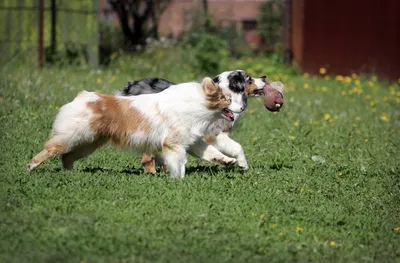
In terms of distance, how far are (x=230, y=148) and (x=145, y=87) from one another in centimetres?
112

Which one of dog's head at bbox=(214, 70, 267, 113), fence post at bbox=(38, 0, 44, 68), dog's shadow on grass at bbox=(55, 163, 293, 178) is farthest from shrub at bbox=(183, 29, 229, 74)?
dog's head at bbox=(214, 70, 267, 113)

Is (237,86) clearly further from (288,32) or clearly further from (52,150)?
(288,32)

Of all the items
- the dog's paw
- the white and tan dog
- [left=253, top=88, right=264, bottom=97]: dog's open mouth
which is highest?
[left=253, top=88, right=264, bottom=97]: dog's open mouth

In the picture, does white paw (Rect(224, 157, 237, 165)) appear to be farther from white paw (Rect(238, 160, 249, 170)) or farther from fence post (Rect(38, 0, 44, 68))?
fence post (Rect(38, 0, 44, 68))

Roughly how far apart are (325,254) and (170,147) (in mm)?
2415

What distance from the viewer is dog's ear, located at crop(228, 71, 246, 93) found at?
8.48 meters

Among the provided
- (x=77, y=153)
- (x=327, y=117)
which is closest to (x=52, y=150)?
(x=77, y=153)

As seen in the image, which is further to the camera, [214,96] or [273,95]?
[273,95]

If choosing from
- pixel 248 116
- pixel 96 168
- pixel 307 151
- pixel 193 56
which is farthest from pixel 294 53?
pixel 96 168

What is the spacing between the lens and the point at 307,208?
7.06 meters

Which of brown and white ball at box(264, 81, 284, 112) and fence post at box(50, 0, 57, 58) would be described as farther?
fence post at box(50, 0, 57, 58)

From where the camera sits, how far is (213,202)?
6.99 meters

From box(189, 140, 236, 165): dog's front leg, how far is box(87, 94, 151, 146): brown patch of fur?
1.73 ft

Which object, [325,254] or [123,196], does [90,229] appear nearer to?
[123,196]
